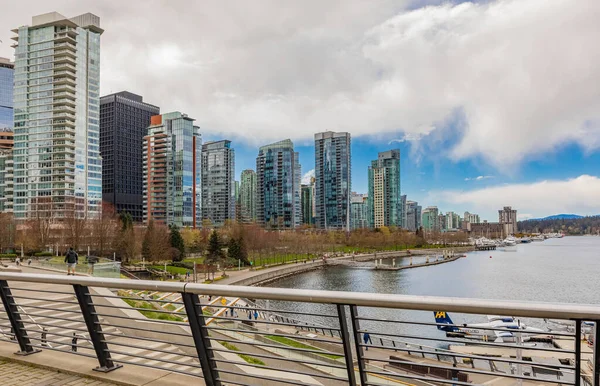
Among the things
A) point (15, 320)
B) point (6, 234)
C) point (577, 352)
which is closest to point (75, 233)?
point (6, 234)

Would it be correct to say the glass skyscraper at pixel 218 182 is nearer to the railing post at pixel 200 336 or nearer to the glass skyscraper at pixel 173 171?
the glass skyscraper at pixel 173 171

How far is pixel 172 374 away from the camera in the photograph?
164 inches

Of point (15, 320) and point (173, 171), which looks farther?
point (173, 171)

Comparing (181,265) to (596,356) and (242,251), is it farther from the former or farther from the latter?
(596,356)

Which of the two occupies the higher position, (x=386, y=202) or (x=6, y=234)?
(x=386, y=202)

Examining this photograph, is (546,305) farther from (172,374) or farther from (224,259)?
(224,259)

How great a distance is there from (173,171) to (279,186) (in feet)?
208

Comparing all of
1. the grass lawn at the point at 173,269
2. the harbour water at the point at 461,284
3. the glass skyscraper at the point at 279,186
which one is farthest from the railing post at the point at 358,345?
the glass skyscraper at the point at 279,186

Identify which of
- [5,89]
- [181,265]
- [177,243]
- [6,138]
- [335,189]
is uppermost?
[5,89]

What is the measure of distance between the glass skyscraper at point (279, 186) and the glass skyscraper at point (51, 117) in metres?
90.6

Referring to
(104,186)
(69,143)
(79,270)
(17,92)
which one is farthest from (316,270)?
(104,186)

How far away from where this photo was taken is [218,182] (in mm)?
165250

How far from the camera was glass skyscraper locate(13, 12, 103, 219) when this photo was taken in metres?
87.1

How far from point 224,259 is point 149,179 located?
67.0m
